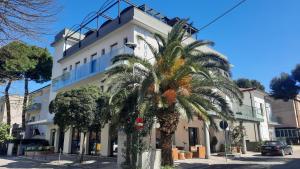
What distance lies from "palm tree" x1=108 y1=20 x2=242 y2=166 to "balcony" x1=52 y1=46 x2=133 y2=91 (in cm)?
528

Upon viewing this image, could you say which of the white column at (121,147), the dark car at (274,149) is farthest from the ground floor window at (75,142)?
the dark car at (274,149)

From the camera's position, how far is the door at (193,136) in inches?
1020

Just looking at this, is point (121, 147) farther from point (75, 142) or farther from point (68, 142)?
point (68, 142)

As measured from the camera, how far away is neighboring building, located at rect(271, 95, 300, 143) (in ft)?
156

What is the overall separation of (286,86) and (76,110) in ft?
127

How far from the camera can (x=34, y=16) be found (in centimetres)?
503

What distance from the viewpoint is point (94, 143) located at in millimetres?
23531

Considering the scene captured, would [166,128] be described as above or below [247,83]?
below

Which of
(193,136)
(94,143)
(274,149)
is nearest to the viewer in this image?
(94,143)

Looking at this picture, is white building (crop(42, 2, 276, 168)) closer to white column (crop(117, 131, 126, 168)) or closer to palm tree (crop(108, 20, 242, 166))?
white column (crop(117, 131, 126, 168))

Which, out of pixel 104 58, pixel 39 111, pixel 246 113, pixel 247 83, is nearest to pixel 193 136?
pixel 246 113

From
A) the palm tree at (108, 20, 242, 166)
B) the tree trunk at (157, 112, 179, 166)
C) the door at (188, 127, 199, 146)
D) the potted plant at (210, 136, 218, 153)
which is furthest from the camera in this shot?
the potted plant at (210, 136, 218, 153)

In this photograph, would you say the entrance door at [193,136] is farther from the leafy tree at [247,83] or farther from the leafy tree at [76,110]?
the leafy tree at [247,83]

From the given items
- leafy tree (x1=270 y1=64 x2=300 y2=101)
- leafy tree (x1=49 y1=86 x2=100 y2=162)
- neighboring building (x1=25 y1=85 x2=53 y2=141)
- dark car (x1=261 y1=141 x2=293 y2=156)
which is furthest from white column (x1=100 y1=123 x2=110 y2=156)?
leafy tree (x1=270 y1=64 x2=300 y2=101)
